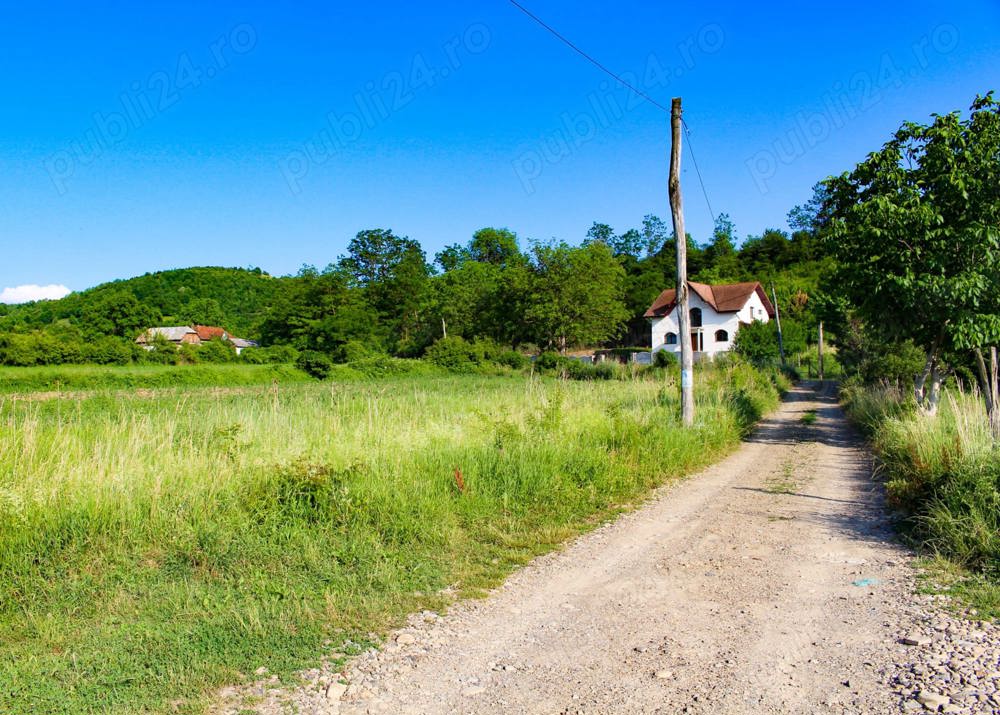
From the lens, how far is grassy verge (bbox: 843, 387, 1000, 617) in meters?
5.32

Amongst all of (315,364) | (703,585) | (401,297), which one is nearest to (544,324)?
(315,364)

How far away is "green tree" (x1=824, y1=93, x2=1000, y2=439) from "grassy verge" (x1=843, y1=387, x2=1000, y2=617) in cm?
354

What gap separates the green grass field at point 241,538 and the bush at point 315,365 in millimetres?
46183

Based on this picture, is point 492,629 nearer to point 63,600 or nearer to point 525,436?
point 63,600

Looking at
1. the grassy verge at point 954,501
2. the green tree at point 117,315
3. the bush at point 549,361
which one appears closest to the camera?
the grassy verge at point 954,501

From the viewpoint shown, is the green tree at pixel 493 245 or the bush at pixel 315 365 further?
the green tree at pixel 493 245

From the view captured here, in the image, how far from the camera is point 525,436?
9812 millimetres

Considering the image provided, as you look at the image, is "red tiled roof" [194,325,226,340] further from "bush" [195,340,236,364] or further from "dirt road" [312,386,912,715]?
"dirt road" [312,386,912,715]

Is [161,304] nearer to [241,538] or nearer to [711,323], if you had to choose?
[711,323]

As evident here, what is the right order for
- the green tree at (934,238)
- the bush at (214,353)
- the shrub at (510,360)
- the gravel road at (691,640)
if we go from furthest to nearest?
the bush at (214,353)
the shrub at (510,360)
the green tree at (934,238)
the gravel road at (691,640)

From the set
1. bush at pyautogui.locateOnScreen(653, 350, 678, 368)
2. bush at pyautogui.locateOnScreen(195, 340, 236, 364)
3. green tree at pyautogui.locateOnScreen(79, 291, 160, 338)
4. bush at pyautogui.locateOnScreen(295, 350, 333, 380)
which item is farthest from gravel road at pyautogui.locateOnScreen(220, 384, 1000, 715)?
green tree at pyautogui.locateOnScreen(79, 291, 160, 338)

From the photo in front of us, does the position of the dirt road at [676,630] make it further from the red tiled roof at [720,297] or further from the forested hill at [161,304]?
the forested hill at [161,304]

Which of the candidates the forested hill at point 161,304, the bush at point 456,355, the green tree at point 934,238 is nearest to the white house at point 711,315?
the bush at point 456,355

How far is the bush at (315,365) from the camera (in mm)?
54375
